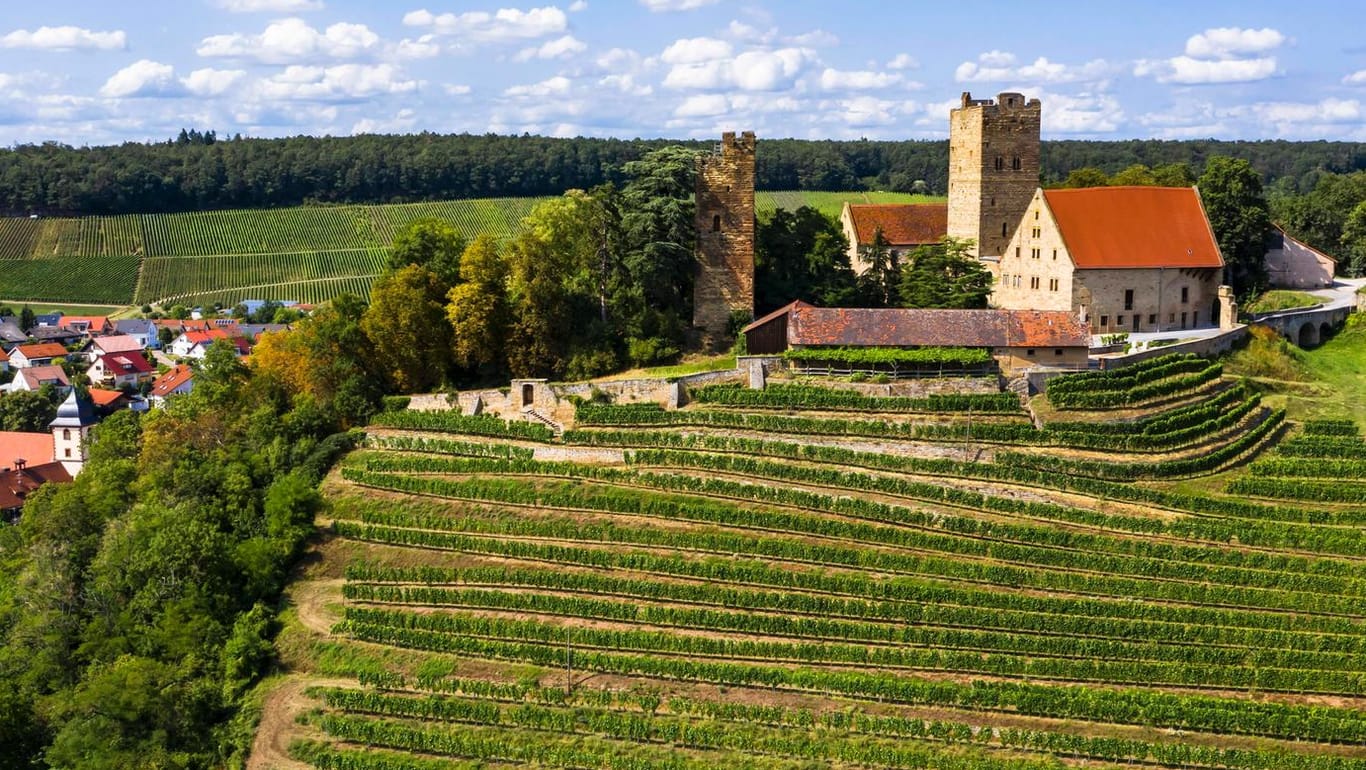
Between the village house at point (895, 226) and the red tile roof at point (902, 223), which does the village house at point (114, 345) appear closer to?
the village house at point (895, 226)

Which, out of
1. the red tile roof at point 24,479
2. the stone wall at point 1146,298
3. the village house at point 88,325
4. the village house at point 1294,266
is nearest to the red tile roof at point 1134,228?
the stone wall at point 1146,298

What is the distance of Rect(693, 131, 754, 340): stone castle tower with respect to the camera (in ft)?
149

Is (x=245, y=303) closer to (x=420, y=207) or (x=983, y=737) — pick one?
(x=420, y=207)

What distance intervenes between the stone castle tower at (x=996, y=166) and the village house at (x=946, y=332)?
9.45m

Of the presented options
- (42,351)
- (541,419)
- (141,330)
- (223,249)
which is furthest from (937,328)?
(223,249)

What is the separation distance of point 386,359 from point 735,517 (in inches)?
591

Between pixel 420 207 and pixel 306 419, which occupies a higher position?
pixel 420 207

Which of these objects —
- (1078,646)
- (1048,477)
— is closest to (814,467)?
(1048,477)

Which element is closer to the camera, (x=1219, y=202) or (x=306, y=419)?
(x=306, y=419)

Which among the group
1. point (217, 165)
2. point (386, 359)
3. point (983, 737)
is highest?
point (217, 165)

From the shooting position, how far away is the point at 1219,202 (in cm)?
5088

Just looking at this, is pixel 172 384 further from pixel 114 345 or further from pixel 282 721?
pixel 282 721

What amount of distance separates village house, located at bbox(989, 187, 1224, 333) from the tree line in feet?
207

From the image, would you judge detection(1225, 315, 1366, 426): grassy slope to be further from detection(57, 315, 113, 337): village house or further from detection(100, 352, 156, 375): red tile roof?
detection(57, 315, 113, 337): village house
